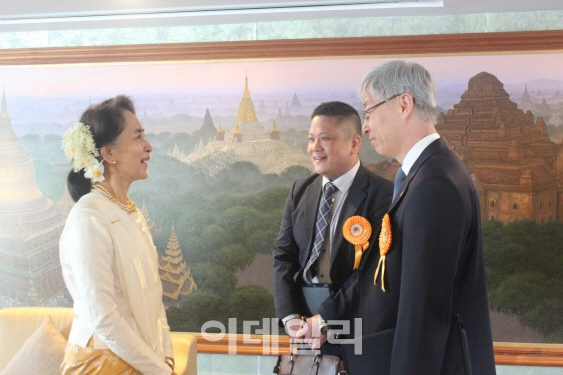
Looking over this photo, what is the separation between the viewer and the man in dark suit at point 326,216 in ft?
6.98

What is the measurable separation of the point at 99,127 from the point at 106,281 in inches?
26.6

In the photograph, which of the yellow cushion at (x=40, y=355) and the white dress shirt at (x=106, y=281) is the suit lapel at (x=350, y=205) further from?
the yellow cushion at (x=40, y=355)

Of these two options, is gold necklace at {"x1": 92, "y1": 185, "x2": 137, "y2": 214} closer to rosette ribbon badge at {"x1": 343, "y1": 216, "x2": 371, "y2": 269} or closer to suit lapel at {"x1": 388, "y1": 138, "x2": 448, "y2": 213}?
rosette ribbon badge at {"x1": 343, "y1": 216, "x2": 371, "y2": 269}

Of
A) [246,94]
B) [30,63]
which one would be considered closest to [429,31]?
[246,94]

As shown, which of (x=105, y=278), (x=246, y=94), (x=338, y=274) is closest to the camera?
(x=105, y=278)

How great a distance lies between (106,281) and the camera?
163 cm

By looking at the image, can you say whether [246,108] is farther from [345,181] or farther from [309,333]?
[309,333]

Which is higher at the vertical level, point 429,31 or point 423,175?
point 429,31

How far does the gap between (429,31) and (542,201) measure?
55.9 inches

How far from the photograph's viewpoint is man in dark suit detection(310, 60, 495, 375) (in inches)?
46.1

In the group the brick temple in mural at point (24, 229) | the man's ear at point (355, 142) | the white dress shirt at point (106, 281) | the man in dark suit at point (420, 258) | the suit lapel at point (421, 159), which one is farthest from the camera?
the brick temple in mural at point (24, 229)

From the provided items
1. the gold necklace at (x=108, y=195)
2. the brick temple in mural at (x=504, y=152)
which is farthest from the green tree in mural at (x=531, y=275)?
the gold necklace at (x=108, y=195)

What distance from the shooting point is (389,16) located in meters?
3.02

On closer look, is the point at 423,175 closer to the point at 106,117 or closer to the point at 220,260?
the point at 106,117
